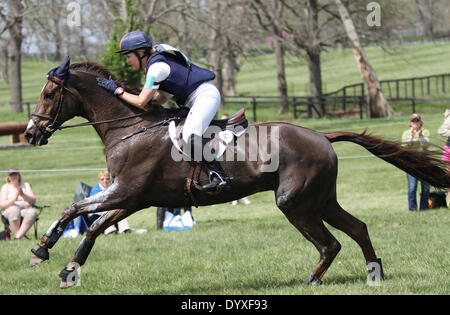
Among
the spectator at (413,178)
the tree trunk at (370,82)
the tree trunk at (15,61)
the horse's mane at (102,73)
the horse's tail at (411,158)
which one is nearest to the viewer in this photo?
the horse's mane at (102,73)

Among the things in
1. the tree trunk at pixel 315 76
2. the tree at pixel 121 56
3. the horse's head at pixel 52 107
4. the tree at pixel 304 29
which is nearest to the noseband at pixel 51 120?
the horse's head at pixel 52 107

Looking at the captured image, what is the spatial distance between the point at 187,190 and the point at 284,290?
4.65 ft

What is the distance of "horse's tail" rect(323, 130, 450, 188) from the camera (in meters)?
7.22

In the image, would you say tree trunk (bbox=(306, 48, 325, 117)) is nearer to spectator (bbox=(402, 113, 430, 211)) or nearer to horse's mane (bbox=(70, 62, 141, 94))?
spectator (bbox=(402, 113, 430, 211))

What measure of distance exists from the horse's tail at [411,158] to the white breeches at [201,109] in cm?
165

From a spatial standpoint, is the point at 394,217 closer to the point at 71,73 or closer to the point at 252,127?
the point at 252,127

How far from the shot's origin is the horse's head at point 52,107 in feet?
21.5

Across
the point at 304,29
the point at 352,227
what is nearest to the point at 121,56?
the point at 352,227

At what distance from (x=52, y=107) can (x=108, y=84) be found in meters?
0.64

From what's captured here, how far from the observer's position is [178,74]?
6.39 meters

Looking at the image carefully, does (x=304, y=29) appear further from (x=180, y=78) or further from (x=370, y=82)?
(x=180, y=78)

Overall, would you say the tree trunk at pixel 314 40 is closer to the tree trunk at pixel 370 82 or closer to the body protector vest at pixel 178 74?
the tree trunk at pixel 370 82

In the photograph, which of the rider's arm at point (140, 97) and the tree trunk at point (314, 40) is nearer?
the rider's arm at point (140, 97)

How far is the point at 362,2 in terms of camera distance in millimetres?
32312
